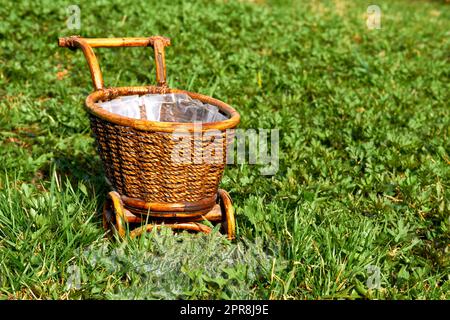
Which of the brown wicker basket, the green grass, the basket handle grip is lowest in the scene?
the green grass

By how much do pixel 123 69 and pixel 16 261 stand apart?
10.9ft

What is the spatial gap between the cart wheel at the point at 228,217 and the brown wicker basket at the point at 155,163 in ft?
0.27

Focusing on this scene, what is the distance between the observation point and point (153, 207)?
3260 millimetres

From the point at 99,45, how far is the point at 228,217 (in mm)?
1254

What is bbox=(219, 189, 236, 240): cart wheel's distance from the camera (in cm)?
343

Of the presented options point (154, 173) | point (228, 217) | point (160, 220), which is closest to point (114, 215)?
point (160, 220)

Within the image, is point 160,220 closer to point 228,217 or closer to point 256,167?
point 228,217

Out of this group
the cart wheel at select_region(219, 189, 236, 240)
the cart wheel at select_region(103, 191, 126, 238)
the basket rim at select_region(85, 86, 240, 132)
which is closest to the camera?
the basket rim at select_region(85, 86, 240, 132)

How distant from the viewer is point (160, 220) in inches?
134

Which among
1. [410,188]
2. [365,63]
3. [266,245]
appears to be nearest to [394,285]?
[266,245]

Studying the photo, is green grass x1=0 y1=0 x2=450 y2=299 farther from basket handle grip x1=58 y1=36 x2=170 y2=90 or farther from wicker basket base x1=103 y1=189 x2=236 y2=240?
basket handle grip x1=58 y1=36 x2=170 y2=90

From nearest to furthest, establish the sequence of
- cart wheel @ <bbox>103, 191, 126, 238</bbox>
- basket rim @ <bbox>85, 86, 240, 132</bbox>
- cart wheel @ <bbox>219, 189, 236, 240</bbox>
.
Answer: basket rim @ <bbox>85, 86, 240, 132</bbox>, cart wheel @ <bbox>103, 191, 126, 238</bbox>, cart wheel @ <bbox>219, 189, 236, 240</bbox>

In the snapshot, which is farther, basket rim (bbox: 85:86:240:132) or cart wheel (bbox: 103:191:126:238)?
cart wheel (bbox: 103:191:126:238)

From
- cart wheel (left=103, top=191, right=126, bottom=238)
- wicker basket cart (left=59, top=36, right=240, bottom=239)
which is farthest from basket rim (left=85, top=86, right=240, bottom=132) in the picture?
cart wheel (left=103, top=191, right=126, bottom=238)
